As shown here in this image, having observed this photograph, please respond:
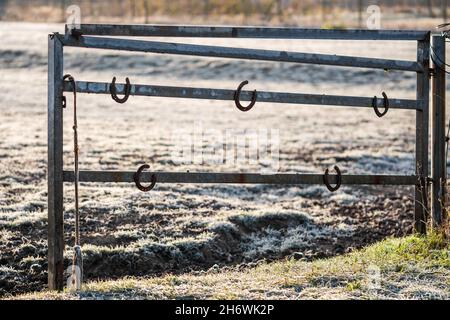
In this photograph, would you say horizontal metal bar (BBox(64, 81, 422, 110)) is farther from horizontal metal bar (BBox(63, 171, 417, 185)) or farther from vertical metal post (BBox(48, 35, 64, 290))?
horizontal metal bar (BBox(63, 171, 417, 185))

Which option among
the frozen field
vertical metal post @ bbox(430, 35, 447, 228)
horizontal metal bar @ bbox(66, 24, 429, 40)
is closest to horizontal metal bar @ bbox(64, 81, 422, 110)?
vertical metal post @ bbox(430, 35, 447, 228)

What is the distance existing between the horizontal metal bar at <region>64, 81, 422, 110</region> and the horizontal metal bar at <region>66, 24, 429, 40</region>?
17.0 inches

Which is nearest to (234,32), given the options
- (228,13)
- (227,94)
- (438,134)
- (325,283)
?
(227,94)

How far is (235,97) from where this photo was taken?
674 cm

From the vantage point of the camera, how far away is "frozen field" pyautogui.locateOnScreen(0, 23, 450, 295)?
8.66 meters

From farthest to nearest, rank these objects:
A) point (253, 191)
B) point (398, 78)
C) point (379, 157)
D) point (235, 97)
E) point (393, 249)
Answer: point (398, 78) < point (379, 157) < point (253, 191) < point (393, 249) < point (235, 97)

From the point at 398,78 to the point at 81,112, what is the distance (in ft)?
38.8

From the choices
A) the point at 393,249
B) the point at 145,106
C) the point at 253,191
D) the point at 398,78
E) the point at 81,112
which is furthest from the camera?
the point at 398,78
